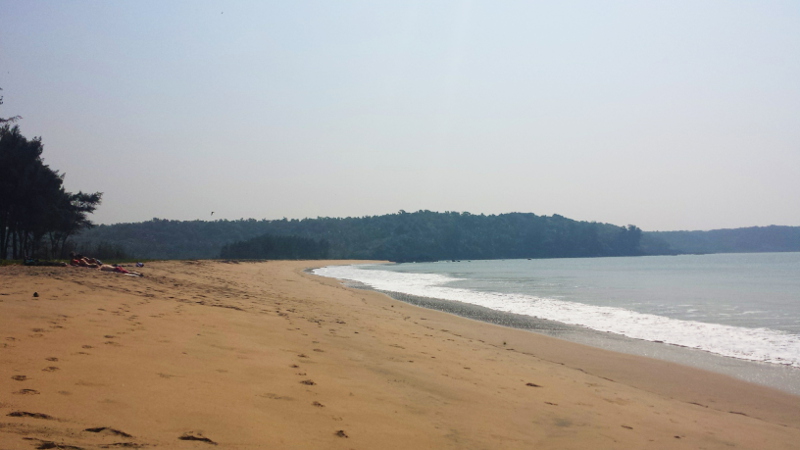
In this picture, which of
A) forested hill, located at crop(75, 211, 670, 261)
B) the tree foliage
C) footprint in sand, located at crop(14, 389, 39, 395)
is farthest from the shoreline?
forested hill, located at crop(75, 211, 670, 261)

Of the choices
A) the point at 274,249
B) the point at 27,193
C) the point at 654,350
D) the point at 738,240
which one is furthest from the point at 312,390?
the point at 738,240

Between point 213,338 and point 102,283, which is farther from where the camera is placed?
point 102,283

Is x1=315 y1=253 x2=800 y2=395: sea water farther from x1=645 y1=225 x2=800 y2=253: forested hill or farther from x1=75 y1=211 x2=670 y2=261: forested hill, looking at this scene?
x1=645 y1=225 x2=800 y2=253: forested hill

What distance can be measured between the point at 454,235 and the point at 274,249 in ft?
268

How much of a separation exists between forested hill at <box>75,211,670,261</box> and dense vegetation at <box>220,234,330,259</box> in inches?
875

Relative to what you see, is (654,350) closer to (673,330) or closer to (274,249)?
(673,330)

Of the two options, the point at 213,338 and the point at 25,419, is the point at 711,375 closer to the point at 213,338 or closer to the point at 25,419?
the point at 213,338

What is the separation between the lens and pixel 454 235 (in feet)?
544

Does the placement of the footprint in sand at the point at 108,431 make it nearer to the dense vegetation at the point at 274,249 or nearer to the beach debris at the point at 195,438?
the beach debris at the point at 195,438

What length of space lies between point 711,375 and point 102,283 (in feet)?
39.6

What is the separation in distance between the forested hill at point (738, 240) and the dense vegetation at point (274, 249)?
128139 mm

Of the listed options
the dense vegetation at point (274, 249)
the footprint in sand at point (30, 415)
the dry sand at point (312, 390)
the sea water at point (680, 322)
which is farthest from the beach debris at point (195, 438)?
the dense vegetation at point (274, 249)

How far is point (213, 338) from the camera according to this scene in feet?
22.2

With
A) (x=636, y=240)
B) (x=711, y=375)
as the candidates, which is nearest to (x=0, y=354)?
(x=711, y=375)
